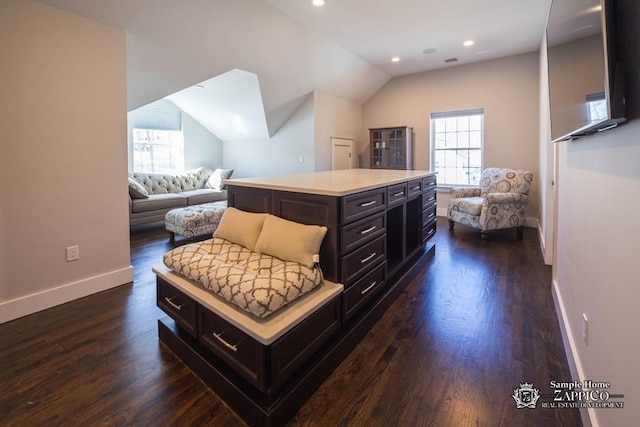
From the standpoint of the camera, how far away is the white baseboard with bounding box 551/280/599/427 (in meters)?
1.27

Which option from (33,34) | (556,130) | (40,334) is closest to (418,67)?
(556,130)

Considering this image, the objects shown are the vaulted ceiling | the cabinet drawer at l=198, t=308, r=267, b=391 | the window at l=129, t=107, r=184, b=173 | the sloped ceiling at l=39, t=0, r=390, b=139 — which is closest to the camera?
the cabinet drawer at l=198, t=308, r=267, b=391

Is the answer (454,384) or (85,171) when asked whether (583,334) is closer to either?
(454,384)

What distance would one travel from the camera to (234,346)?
4.94ft

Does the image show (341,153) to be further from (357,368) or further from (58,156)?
(357,368)

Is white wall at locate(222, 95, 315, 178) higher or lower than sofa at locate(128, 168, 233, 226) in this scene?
higher

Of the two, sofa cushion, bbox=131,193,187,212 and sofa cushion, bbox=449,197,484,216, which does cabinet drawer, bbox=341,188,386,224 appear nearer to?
sofa cushion, bbox=449,197,484,216

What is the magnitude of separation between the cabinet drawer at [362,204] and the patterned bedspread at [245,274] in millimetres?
377

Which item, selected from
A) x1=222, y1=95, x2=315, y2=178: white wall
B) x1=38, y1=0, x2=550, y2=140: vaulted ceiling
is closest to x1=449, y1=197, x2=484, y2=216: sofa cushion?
x1=38, y1=0, x2=550, y2=140: vaulted ceiling

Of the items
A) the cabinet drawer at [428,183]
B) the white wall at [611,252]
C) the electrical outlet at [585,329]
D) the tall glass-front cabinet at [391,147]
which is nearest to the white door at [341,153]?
the tall glass-front cabinet at [391,147]

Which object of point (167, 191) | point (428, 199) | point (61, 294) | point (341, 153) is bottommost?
point (61, 294)

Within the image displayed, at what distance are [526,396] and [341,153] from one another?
5.31 metres

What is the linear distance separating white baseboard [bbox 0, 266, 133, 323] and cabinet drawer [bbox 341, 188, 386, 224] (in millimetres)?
2312

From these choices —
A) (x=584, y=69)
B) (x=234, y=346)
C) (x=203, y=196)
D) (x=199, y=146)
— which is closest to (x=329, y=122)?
(x=203, y=196)
